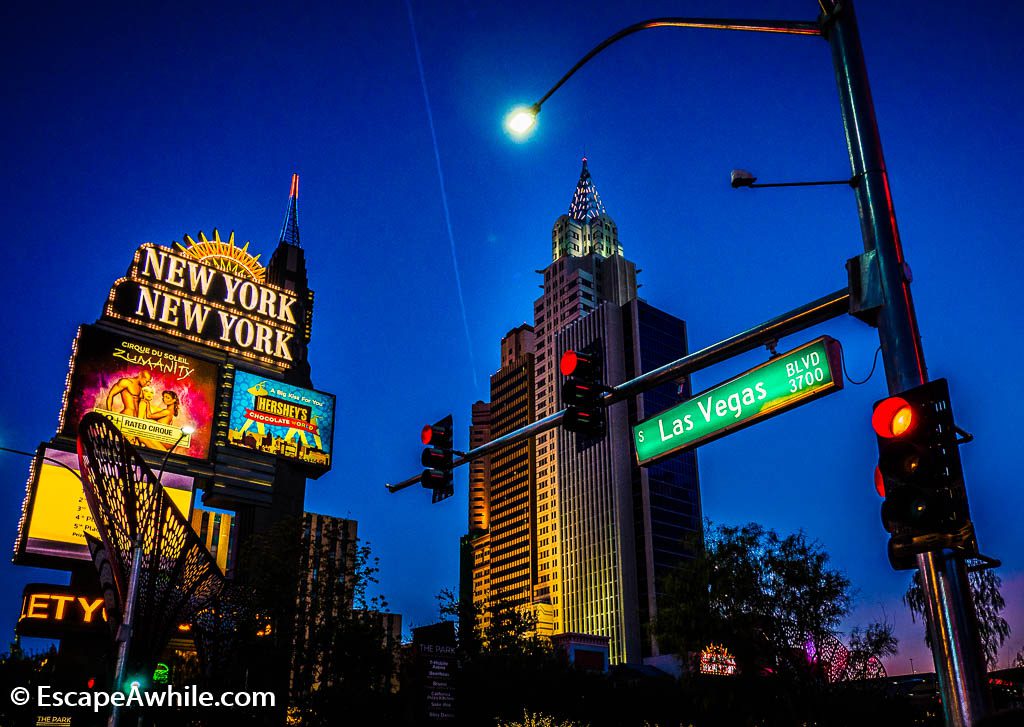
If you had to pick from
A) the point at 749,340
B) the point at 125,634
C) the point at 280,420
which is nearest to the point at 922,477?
the point at 749,340

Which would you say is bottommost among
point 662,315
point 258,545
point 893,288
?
point 893,288

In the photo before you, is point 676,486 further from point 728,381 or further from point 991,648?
point 728,381

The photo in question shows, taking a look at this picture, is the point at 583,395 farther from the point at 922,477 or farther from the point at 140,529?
the point at 140,529

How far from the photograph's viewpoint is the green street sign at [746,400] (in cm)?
818

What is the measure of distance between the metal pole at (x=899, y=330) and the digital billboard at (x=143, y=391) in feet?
127

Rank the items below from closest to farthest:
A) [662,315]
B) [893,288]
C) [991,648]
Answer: [893,288], [991,648], [662,315]

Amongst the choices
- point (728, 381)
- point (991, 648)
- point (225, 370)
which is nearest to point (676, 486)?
point (225, 370)

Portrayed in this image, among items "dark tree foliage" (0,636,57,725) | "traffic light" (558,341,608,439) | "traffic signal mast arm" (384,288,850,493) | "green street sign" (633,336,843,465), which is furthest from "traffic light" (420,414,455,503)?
"dark tree foliage" (0,636,57,725)

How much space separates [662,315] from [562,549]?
205 feet

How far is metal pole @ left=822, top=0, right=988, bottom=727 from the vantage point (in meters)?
5.55

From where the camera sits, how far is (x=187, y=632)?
137 feet

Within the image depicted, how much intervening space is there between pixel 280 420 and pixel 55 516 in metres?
12.8

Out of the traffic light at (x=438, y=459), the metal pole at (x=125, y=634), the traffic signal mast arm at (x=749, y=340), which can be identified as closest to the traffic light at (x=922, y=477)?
the traffic signal mast arm at (x=749, y=340)

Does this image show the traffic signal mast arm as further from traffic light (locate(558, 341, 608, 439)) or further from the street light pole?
the street light pole
